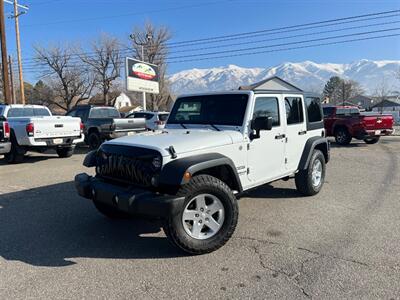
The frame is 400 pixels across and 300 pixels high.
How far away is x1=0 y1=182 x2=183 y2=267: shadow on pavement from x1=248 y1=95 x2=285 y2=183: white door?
63.4 inches

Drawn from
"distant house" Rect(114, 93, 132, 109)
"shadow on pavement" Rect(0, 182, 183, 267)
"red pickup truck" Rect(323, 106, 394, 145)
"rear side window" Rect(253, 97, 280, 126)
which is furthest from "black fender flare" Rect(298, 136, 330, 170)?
"distant house" Rect(114, 93, 132, 109)

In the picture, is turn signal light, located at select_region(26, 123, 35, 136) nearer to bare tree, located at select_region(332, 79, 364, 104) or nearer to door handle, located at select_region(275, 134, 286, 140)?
door handle, located at select_region(275, 134, 286, 140)

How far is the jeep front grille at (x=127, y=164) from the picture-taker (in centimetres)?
398

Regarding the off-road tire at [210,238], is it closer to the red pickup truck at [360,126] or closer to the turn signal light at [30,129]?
the turn signal light at [30,129]

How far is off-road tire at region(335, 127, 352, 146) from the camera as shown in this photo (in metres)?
15.2

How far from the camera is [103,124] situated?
1344cm

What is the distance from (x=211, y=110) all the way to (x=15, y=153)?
7.89 metres

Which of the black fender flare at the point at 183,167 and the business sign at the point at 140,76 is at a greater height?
the business sign at the point at 140,76

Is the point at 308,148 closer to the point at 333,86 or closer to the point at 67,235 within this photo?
the point at 67,235

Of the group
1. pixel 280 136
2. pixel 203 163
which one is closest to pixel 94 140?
pixel 280 136

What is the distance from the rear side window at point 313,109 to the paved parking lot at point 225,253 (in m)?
1.41

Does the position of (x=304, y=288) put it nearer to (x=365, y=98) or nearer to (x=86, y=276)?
(x=86, y=276)

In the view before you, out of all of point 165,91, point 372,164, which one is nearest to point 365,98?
point 165,91

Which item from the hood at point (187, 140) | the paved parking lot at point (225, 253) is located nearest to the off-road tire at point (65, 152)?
the paved parking lot at point (225, 253)
